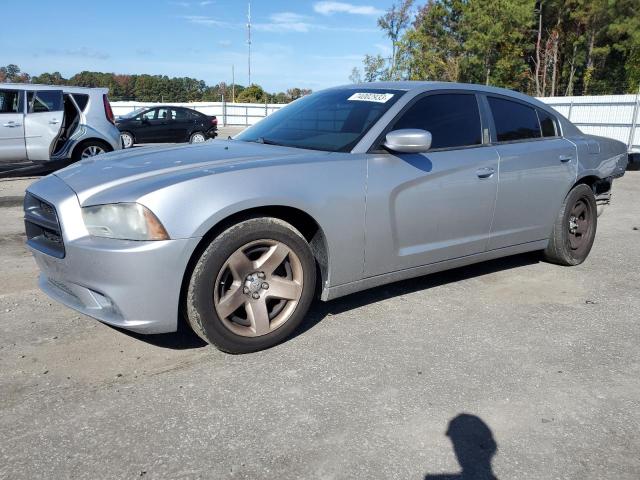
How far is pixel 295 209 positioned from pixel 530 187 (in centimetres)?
222

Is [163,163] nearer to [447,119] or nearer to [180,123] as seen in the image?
[447,119]

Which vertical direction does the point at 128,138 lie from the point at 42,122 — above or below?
below

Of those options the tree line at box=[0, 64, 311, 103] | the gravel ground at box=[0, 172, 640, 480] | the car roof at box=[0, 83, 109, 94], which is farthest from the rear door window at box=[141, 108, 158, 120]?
the tree line at box=[0, 64, 311, 103]

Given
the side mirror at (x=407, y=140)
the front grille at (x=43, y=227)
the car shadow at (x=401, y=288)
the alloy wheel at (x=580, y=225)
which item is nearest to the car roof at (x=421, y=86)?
the side mirror at (x=407, y=140)

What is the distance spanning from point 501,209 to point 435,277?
84 centimetres

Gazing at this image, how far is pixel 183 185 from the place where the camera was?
111 inches

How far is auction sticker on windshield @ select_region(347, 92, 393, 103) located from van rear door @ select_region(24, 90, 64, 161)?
7948mm

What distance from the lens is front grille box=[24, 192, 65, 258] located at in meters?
2.98

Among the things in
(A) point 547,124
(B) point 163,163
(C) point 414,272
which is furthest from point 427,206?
(A) point 547,124

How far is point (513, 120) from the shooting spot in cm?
455

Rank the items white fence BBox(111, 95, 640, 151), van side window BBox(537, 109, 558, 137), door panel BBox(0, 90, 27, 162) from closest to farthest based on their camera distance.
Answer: van side window BBox(537, 109, 558, 137) → door panel BBox(0, 90, 27, 162) → white fence BBox(111, 95, 640, 151)

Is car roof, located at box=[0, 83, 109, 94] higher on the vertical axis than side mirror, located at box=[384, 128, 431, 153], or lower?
higher

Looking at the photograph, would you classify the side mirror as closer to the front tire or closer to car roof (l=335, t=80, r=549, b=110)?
car roof (l=335, t=80, r=549, b=110)

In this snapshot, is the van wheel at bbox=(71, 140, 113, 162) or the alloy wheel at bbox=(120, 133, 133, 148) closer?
the van wheel at bbox=(71, 140, 113, 162)
